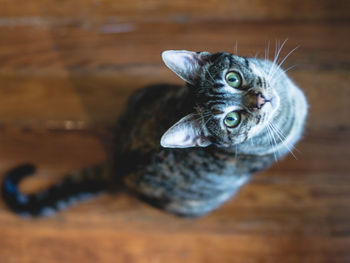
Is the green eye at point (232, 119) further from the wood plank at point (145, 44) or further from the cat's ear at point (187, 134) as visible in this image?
the wood plank at point (145, 44)

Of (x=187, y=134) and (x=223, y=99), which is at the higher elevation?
(x=223, y=99)

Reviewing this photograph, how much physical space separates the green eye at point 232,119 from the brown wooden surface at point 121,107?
0.61 m

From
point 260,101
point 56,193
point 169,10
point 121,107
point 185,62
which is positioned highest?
point 169,10

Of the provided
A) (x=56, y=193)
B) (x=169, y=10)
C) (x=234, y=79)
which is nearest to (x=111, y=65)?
(x=169, y=10)

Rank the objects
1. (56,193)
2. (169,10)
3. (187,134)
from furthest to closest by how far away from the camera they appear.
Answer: (169,10)
(56,193)
(187,134)

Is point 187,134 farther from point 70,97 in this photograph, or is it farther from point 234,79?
point 70,97

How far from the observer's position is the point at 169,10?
5.35 ft

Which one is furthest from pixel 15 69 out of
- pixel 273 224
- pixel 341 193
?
pixel 341 193

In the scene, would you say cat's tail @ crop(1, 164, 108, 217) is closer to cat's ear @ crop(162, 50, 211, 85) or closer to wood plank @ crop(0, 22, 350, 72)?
wood plank @ crop(0, 22, 350, 72)

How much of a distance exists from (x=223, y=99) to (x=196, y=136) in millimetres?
146

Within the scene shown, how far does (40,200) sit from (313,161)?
50.1 inches

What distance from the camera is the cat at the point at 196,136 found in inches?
41.1

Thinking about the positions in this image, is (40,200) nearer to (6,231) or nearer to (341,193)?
(6,231)

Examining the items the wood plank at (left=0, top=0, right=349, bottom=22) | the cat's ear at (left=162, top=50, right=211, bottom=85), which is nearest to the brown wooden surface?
the wood plank at (left=0, top=0, right=349, bottom=22)
